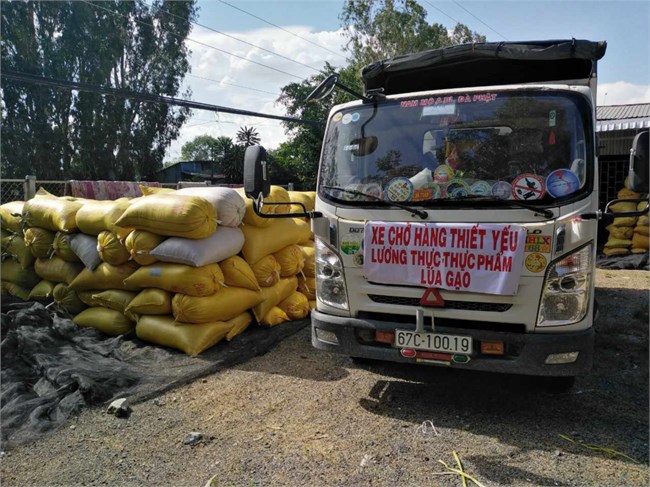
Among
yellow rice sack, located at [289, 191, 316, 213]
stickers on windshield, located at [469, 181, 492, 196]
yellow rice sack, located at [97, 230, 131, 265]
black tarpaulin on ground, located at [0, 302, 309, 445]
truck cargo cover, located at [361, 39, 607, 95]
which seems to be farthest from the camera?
yellow rice sack, located at [289, 191, 316, 213]

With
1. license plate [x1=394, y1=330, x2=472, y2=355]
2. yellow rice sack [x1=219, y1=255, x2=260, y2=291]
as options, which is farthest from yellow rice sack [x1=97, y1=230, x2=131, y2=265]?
license plate [x1=394, y1=330, x2=472, y2=355]

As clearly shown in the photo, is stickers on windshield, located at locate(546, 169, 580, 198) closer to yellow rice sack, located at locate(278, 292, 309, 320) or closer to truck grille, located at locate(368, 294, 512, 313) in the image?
truck grille, located at locate(368, 294, 512, 313)

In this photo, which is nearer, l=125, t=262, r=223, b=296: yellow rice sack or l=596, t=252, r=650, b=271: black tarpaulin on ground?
l=125, t=262, r=223, b=296: yellow rice sack

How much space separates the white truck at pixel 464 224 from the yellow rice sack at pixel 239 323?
4.99 feet

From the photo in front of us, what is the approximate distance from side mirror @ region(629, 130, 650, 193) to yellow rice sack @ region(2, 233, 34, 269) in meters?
6.01

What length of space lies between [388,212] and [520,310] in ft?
3.45

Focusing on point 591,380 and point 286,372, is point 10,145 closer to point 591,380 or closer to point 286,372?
point 286,372

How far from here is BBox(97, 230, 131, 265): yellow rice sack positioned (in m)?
5.05

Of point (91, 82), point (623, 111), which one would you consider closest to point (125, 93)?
point (623, 111)

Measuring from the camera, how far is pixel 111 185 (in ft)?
30.5

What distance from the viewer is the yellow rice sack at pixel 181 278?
4652 mm

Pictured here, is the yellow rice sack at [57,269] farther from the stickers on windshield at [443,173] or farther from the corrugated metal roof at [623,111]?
the corrugated metal roof at [623,111]

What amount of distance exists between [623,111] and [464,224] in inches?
500

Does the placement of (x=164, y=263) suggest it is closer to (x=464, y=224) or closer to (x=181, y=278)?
(x=181, y=278)
